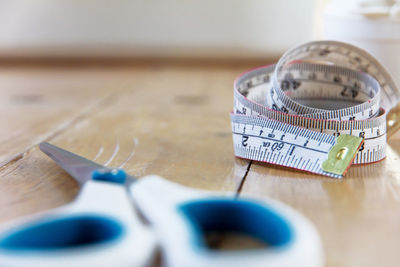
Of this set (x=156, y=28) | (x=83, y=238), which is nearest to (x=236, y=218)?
(x=83, y=238)

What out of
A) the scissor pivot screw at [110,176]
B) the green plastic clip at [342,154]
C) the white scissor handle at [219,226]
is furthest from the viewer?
the green plastic clip at [342,154]

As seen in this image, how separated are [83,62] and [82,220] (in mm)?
1449

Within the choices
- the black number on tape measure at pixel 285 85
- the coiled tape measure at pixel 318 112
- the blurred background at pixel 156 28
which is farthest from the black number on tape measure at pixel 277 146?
the blurred background at pixel 156 28

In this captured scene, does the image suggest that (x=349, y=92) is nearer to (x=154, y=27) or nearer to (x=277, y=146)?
(x=277, y=146)

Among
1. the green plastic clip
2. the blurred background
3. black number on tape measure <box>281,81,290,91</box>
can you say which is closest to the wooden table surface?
the green plastic clip

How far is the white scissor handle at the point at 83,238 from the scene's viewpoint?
13.4 inches

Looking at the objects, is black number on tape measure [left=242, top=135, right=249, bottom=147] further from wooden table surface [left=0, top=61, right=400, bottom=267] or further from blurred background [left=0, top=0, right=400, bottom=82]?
→ blurred background [left=0, top=0, right=400, bottom=82]

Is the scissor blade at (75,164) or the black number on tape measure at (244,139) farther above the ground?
the scissor blade at (75,164)

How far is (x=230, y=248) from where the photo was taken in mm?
448

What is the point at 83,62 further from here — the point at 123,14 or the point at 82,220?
the point at 82,220

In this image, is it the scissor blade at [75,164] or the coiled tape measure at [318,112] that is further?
the coiled tape measure at [318,112]

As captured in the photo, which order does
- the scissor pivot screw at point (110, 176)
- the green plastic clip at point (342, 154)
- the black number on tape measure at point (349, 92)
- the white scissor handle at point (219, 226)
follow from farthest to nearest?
the black number on tape measure at point (349, 92) < the green plastic clip at point (342, 154) < the scissor pivot screw at point (110, 176) < the white scissor handle at point (219, 226)

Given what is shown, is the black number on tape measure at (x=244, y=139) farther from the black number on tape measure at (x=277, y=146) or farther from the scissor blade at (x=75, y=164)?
the scissor blade at (x=75, y=164)

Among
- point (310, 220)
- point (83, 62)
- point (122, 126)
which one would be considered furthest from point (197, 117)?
point (83, 62)
